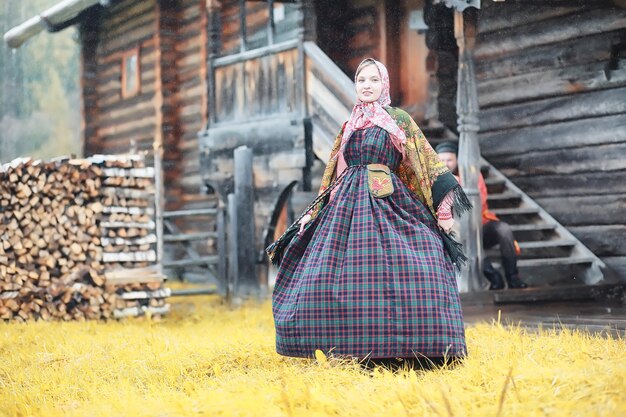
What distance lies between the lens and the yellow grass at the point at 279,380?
359 cm

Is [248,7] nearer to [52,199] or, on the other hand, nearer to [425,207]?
[52,199]

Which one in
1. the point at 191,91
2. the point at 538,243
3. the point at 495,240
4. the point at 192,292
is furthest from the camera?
the point at 191,91

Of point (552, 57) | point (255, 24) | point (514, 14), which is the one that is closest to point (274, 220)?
point (255, 24)

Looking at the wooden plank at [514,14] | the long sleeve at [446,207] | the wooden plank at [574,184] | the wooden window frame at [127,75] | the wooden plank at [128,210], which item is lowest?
the long sleeve at [446,207]

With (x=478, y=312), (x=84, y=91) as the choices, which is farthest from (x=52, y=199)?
(x=84, y=91)

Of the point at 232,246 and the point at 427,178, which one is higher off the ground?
the point at 427,178

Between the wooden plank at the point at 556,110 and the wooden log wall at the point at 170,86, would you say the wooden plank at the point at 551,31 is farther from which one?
the wooden log wall at the point at 170,86

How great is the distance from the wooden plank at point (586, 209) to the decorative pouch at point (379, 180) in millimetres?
4532

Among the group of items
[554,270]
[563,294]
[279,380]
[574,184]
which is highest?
[574,184]

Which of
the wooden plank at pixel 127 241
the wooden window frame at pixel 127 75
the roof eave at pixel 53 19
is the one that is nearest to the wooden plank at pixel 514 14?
the wooden plank at pixel 127 241

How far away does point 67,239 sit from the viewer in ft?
27.2

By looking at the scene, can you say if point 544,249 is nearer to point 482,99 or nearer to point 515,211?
point 515,211

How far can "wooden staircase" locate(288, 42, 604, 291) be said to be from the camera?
8.51 metres

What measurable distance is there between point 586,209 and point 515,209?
2.39 feet
